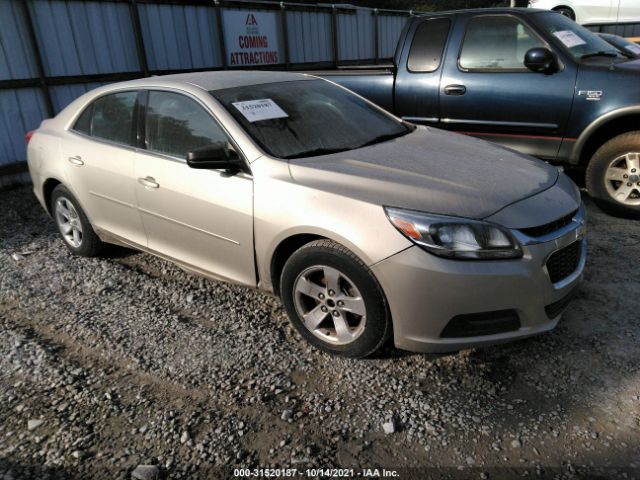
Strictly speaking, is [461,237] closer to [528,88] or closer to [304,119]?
[304,119]

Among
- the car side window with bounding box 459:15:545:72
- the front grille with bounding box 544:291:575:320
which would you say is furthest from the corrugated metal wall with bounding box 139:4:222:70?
the front grille with bounding box 544:291:575:320

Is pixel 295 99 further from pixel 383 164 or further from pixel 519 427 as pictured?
pixel 519 427

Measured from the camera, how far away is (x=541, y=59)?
4773mm

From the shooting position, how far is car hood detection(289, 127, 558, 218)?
269 centimetres

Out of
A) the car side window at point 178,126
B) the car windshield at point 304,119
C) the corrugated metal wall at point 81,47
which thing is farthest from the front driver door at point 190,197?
the corrugated metal wall at point 81,47

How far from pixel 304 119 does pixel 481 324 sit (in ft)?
5.62

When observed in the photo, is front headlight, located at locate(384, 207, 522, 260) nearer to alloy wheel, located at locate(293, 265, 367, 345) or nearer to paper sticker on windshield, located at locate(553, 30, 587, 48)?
alloy wheel, located at locate(293, 265, 367, 345)

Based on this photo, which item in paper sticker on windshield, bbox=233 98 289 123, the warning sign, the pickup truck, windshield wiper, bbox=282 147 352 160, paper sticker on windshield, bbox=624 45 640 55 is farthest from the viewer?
the warning sign

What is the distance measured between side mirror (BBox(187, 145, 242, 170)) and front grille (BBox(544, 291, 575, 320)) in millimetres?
1852

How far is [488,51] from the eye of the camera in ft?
17.3

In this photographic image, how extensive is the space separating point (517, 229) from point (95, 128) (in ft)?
10.6

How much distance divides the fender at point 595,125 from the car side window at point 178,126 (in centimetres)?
326

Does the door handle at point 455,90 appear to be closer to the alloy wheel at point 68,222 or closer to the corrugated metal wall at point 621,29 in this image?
the alloy wheel at point 68,222

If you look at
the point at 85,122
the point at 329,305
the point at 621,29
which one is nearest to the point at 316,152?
the point at 329,305
